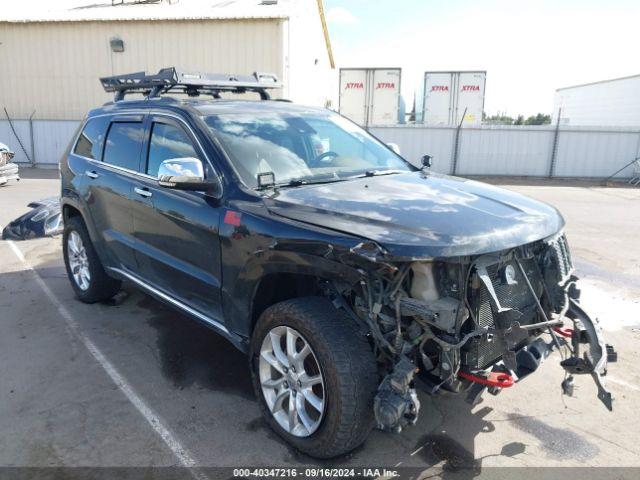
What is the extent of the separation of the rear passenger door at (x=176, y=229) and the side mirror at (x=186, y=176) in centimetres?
9

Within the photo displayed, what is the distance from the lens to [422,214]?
9.16 feet

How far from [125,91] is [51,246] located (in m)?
3.61

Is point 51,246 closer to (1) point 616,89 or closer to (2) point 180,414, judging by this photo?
(2) point 180,414

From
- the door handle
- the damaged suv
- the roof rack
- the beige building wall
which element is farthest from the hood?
the beige building wall

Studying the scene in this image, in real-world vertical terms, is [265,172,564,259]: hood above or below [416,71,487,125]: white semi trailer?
below

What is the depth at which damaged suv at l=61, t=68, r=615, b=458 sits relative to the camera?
2533 mm

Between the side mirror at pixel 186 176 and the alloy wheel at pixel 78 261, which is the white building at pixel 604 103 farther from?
the side mirror at pixel 186 176

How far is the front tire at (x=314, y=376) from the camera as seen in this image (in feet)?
8.54

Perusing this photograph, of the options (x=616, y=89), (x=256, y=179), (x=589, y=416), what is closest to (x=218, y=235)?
(x=256, y=179)

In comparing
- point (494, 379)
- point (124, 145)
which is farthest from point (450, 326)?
point (124, 145)

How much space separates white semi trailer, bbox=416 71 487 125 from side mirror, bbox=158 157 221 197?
19494 mm

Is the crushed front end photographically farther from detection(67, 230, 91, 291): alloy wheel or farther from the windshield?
detection(67, 230, 91, 291): alloy wheel

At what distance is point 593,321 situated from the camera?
2928 millimetres

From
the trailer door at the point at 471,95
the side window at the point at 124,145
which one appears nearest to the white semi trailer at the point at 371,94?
the trailer door at the point at 471,95
